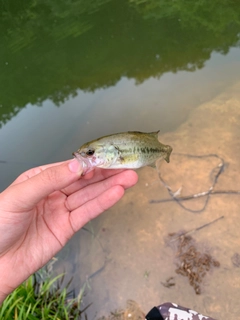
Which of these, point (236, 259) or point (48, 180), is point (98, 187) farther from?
point (236, 259)

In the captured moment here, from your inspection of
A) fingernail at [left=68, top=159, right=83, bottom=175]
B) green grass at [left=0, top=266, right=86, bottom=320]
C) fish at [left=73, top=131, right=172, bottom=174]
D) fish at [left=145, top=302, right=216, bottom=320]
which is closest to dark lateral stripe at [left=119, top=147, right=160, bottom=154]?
fish at [left=73, top=131, right=172, bottom=174]

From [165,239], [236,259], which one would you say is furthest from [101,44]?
[236,259]

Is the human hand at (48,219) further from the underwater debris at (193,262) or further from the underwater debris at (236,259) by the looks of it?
the underwater debris at (236,259)

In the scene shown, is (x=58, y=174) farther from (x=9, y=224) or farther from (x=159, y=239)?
(x=159, y=239)

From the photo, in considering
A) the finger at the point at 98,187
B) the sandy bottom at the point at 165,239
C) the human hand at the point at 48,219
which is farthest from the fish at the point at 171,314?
the finger at the point at 98,187

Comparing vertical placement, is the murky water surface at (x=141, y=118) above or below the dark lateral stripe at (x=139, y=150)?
below

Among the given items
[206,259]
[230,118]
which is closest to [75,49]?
[230,118]

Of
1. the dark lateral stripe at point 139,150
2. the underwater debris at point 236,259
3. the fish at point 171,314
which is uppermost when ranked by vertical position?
the dark lateral stripe at point 139,150
